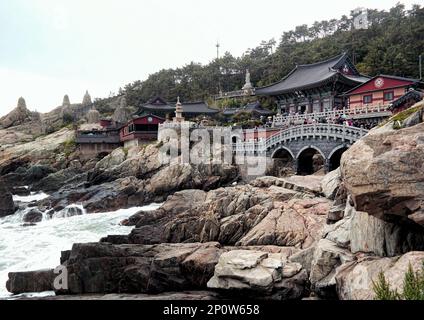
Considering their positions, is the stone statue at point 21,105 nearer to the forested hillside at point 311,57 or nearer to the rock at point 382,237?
the forested hillside at point 311,57

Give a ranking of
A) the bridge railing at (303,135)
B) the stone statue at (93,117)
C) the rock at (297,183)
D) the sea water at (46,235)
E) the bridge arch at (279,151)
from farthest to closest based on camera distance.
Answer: the stone statue at (93,117), the bridge arch at (279,151), the bridge railing at (303,135), the rock at (297,183), the sea water at (46,235)

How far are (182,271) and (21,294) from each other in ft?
29.3

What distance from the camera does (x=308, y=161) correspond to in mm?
41656

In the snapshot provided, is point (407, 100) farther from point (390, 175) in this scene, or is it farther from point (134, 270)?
point (134, 270)

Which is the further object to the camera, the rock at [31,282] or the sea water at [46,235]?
the sea water at [46,235]

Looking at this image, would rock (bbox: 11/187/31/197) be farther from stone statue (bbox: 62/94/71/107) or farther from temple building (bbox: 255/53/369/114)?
stone statue (bbox: 62/94/71/107)

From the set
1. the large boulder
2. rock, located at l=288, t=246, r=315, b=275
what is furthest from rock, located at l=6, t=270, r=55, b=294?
rock, located at l=288, t=246, r=315, b=275

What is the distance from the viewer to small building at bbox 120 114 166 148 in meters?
59.2

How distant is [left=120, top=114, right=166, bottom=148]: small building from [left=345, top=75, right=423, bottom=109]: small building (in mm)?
31946

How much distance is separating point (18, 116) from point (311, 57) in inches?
2874

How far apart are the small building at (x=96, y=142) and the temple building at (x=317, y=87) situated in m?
28.3

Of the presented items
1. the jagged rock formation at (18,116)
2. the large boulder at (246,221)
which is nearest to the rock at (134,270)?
the large boulder at (246,221)

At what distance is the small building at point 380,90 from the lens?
1552 inches
